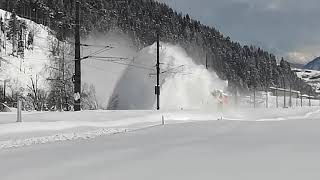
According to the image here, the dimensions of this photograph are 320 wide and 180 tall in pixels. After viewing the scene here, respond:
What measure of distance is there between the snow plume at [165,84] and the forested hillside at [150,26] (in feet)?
138

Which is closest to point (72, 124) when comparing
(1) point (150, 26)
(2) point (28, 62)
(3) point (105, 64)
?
(3) point (105, 64)

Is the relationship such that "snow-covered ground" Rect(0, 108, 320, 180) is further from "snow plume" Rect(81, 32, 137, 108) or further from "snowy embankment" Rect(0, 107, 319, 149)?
"snow plume" Rect(81, 32, 137, 108)

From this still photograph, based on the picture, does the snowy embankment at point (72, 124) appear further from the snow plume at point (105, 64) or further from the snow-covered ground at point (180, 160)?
the snow plume at point (105, 64)

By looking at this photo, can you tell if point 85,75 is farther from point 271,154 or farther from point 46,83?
point 271,154

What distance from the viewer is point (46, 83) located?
331ft

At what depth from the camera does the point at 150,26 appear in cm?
14325

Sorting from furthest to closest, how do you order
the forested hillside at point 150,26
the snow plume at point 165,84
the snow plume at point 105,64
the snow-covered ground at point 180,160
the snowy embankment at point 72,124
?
the forested hillside at point 150,26
the snow plume at point 105,64
the snow plume at point 165,84
the snowy embankment at point 72,124
the snow-covered ground at point 180,160

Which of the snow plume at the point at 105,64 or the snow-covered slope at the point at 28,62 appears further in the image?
the snow-covered slope at the point at 28,62

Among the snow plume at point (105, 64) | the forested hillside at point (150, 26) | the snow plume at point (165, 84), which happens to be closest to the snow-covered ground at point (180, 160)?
the snow plume at point (165, 84)

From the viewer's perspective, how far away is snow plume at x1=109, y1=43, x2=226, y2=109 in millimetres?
58812

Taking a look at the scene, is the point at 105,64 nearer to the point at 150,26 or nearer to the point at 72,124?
the point at 150,26

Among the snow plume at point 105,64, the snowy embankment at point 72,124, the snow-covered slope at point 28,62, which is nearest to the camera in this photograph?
the snowy embankment at point 72,124

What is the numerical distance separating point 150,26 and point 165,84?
85.2m

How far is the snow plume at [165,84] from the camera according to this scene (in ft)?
193
